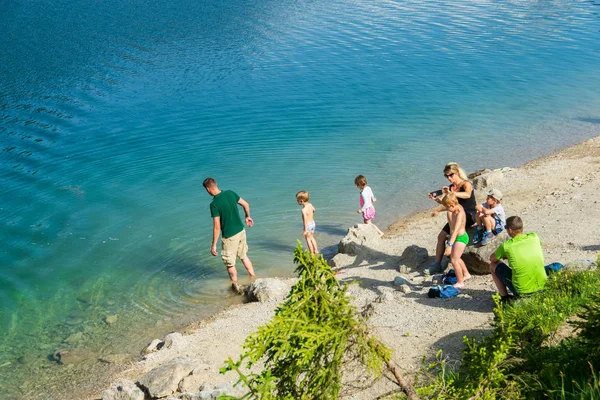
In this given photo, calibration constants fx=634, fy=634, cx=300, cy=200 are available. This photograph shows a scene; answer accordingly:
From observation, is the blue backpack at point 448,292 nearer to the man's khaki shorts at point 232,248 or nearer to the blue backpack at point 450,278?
the blue backpack at point 450,278

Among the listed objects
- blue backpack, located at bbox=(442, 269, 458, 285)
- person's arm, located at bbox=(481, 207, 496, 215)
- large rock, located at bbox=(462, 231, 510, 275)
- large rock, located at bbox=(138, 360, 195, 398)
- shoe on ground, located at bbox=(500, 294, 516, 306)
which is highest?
person's arm, located at bbox=(481, 207, 496, 215)

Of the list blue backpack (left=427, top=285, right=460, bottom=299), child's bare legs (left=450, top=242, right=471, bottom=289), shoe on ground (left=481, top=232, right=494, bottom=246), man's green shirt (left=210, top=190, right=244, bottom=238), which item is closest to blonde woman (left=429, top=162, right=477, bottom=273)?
shoe on ground (left=481, top=232, right=494, bottom=246)

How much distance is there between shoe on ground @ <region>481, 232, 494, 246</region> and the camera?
36.9 ft

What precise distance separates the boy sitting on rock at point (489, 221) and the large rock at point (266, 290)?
3902mm

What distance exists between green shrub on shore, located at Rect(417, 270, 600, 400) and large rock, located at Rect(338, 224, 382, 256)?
19.7 feet

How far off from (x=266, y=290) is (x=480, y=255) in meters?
4.21

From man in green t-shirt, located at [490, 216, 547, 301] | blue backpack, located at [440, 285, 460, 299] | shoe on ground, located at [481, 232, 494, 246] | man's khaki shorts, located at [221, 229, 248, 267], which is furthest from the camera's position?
man's khaki shorts, located at [221, 229, 248, 267]

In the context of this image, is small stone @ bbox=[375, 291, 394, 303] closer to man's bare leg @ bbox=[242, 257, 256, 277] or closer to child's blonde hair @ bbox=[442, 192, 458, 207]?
child's blonde hair @ bbox=[442, 192, 458, 207]

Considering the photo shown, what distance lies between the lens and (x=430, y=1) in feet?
146

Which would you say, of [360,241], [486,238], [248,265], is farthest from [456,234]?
[248,265]

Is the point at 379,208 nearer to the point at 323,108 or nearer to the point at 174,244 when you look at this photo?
the point at 174,244

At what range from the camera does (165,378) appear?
9602 millimetres

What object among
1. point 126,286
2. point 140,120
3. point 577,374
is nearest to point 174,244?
point 126,286

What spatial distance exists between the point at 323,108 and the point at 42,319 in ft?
48.3
